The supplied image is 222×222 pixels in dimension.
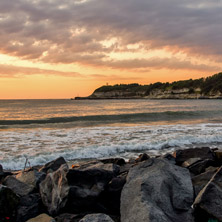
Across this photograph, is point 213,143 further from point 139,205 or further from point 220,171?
point 139,205

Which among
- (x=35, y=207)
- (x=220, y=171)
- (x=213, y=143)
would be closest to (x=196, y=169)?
(x=220, y=171)

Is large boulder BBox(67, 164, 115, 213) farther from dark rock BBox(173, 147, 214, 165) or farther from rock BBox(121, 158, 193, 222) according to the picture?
dark rock BBox(173, 147, 214, 165)

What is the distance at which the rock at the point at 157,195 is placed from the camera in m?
3.39

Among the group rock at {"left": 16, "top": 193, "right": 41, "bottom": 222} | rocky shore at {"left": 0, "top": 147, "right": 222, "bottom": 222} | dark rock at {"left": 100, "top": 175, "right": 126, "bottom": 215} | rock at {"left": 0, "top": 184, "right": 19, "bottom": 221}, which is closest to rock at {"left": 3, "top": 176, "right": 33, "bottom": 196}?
rocky shore at {"left": 0, "top": 147, "right": 222, "bottom": 222}

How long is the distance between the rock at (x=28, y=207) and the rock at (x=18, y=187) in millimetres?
279

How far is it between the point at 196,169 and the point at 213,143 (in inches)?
359

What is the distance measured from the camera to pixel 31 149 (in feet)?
41.9

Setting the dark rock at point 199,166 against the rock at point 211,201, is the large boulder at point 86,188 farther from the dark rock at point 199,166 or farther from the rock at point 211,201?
the dark rock at point 199,166

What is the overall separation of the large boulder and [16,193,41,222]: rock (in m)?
0.66

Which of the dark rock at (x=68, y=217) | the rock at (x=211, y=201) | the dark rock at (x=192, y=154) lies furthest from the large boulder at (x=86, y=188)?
the dark rock at (x=192, y=154)

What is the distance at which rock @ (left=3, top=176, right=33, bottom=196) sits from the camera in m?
4.98

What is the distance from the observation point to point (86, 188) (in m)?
4.79

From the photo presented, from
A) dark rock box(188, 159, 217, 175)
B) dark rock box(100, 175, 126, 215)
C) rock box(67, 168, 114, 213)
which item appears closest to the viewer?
rock box(67, 168, 114, 213)

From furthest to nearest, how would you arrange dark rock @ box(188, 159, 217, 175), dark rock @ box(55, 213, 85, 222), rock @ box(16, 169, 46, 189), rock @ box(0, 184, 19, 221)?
1. dark rock @ box(188, 159, 217, 175)
2. rock @ box(16, 169, 46, 189)
3. rock @ box(0, 184, 19, 221)
4. dark rock @ box(55, 213, 85, 222)
